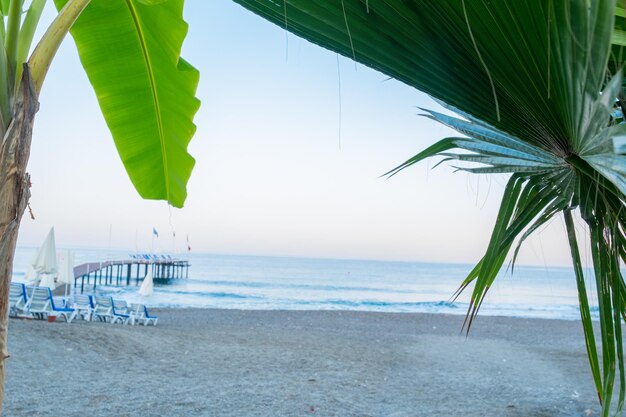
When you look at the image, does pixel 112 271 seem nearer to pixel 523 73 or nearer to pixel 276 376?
pixel 276 376

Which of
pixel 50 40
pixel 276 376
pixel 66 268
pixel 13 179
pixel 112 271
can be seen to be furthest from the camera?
pixel 112 271

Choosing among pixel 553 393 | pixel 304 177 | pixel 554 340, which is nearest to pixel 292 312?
pixel 304 177

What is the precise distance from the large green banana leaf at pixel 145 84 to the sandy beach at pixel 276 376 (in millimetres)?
3959

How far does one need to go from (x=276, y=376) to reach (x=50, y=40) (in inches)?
303

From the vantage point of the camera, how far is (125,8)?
281 centimetres

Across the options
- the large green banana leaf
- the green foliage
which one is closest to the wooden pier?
the large green banana leaf

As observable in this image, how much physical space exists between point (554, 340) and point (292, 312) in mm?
12137

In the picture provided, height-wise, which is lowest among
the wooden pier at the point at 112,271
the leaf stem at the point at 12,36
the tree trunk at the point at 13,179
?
the wooden pier at the point at 112,271

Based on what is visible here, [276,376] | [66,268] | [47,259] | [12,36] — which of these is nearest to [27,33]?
[12,36]

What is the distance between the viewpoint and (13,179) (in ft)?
4.83

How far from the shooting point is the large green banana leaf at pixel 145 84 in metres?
2.79

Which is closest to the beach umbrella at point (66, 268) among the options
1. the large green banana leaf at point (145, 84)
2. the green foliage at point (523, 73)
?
the large green banana leaf at point (145, 84)

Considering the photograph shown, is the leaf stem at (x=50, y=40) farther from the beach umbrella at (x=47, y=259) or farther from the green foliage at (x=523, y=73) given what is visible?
the beach umbrella at (x=47, y=259)

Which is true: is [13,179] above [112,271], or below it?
above
